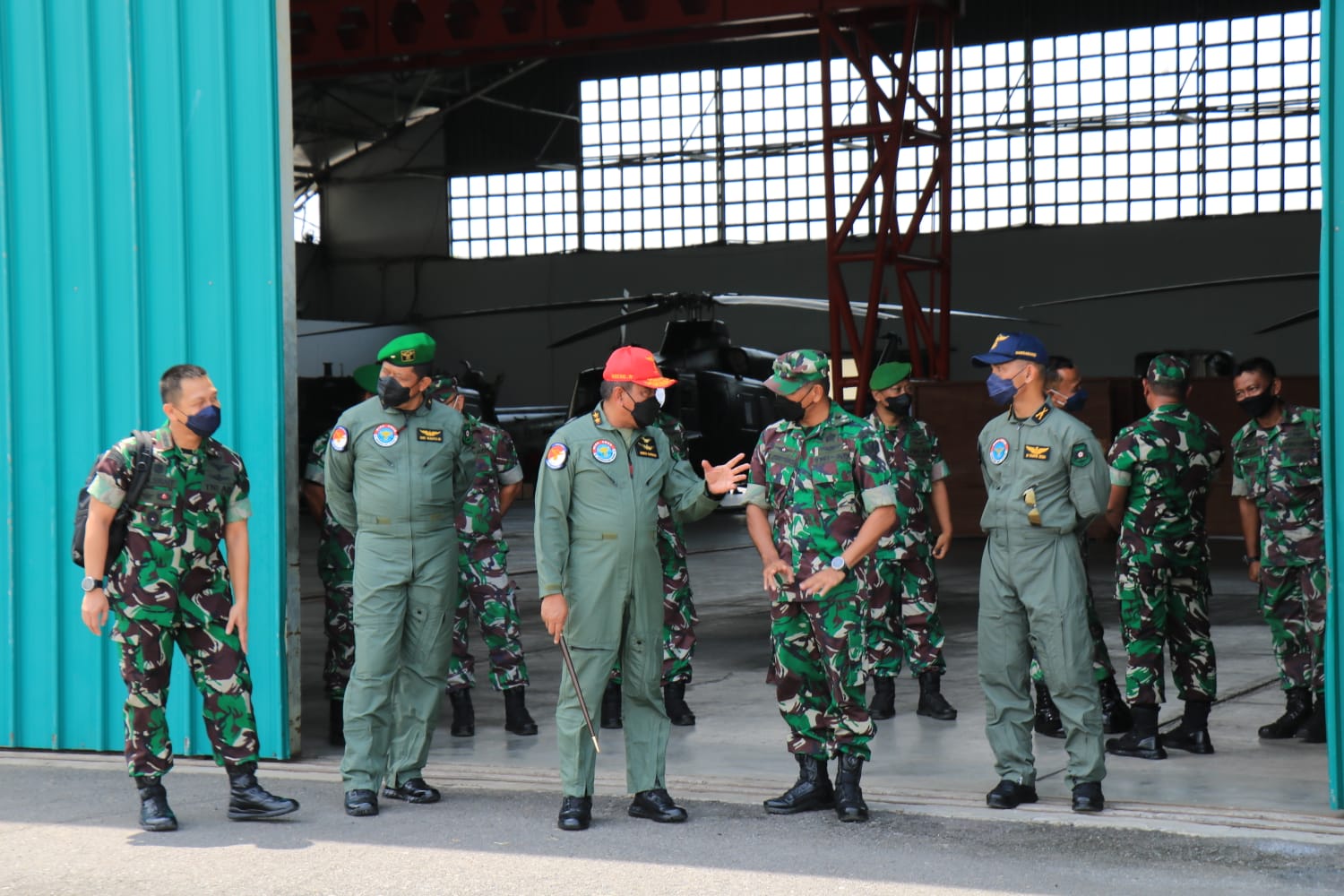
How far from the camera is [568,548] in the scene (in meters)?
5.70

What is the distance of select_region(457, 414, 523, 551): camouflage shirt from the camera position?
306 inches

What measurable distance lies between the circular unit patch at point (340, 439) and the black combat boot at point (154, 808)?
4.92 ft

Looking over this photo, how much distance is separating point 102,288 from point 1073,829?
5088mm

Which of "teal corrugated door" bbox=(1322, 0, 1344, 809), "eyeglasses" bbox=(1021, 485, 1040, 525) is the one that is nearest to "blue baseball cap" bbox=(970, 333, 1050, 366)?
"eyeglasses" bbox=(1021, 485, 1040, 525)

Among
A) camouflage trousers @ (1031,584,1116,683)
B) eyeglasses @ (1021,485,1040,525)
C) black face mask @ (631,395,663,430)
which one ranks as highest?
black face mask @ (631,395,663,430)

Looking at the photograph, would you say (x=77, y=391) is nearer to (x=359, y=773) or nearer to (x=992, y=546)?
(x=359, y=773)

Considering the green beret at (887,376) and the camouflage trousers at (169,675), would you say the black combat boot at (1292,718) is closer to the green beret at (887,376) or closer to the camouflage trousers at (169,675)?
the green beret at (887,376)

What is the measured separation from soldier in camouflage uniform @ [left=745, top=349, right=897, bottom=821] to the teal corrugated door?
1.62m

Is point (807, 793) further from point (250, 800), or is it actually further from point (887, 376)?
point (887, 376)

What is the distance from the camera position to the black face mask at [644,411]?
18.7 feet

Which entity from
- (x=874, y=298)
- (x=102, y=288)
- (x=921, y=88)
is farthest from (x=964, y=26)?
(x=102, y=288)

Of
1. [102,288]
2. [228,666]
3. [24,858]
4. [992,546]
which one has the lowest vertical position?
[24,858]

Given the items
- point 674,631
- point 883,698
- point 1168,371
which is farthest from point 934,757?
point 1168,371

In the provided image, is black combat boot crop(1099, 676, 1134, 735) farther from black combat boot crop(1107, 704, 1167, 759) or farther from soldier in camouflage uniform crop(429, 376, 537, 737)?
soldier in camouflage uniform crop(429, 376, 537, 737)
